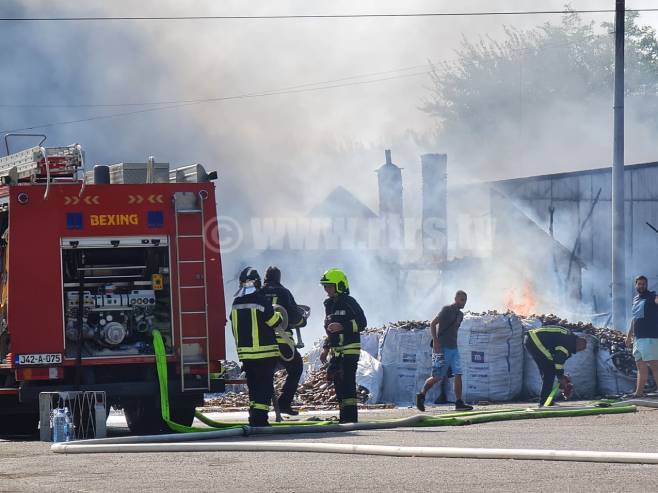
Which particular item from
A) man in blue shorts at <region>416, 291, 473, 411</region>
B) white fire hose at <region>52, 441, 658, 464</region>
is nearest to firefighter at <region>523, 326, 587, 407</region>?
man in blue shorts at <region>416, 291, 473, 411</region>

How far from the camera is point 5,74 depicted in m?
48.3

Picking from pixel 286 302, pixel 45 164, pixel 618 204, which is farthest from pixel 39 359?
pixel 618 204

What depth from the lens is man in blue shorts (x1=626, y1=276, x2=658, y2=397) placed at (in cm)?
1673

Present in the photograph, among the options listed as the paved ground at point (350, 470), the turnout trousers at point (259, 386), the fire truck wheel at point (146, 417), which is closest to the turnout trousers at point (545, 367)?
the paved ground at point (350, 470)

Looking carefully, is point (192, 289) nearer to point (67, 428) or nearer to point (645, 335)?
A: point (67, 428)

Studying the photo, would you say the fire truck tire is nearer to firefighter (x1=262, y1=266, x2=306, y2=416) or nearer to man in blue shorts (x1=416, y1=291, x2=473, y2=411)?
firefighter (x1=262, y1=266, x2=306, y2=416)

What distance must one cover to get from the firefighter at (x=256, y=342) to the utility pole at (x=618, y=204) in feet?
31.7

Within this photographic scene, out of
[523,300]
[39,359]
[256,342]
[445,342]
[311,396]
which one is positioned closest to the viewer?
[256,342]

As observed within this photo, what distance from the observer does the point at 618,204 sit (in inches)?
846

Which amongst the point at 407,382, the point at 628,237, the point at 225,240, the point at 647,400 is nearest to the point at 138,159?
the point at 225,240

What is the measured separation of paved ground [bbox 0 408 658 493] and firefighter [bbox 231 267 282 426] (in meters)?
1.26

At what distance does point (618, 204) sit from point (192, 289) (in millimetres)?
10226

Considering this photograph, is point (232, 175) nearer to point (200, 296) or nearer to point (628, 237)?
point (628, 237)

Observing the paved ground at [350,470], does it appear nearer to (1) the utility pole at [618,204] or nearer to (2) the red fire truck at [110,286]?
(2) the red fire truck at [110,286]
